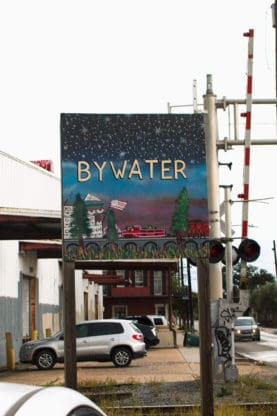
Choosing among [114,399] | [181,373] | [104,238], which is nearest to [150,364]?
[181,373]

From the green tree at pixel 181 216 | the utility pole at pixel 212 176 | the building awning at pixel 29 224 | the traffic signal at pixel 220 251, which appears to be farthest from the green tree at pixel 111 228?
the building awning at pixel 29 224

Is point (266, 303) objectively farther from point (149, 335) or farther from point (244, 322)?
point (149, 335)

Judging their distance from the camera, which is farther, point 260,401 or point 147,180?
point 260,401

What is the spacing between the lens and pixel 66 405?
3.21 m

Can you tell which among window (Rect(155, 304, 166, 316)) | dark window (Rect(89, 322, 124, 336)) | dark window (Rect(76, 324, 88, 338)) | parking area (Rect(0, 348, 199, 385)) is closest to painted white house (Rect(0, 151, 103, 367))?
parking area (Rect(0, 348, 199, 385))

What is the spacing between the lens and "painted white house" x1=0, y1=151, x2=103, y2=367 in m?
26.6

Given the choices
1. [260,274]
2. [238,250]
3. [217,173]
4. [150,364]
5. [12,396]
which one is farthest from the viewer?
[260,274]

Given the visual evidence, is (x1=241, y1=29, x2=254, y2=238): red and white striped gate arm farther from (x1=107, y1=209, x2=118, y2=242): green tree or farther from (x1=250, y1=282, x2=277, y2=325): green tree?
(x1=250, y1=282, x2=277, y2=325): green tree

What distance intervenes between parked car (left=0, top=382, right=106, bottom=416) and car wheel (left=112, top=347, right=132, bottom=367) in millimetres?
22582

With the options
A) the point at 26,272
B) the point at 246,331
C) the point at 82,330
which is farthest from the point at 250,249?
the point at 246,331

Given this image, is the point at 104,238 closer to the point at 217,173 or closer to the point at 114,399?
the point at 114,399

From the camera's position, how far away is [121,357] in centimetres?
2592

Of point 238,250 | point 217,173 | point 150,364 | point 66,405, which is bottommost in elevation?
point 150,364

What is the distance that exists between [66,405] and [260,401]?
1053 cm
